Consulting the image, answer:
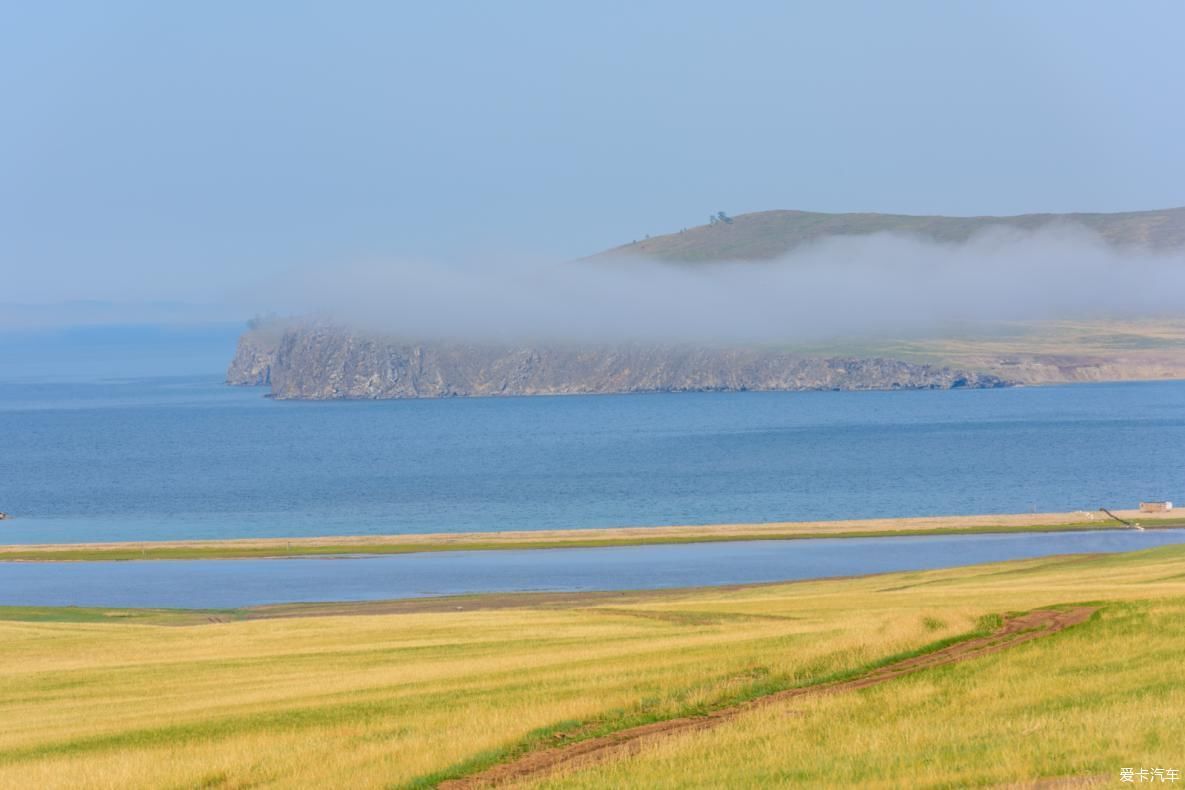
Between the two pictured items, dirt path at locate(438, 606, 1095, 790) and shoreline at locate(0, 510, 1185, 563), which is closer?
dirt path at locate(438, 606, 1095, 790)

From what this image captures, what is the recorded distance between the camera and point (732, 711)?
72.4ft

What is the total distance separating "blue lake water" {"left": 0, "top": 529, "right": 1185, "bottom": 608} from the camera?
74.3 metres

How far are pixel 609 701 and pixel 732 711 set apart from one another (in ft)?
6.89

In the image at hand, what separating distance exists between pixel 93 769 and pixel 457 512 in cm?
10014

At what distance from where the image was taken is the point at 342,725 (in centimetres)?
2316

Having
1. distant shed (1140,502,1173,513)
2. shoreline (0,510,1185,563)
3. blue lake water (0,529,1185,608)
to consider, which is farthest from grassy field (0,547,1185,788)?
distant shed (1140,502,1173,513)

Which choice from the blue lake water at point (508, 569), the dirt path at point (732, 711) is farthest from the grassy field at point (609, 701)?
the blue lake water at point (508, 569)

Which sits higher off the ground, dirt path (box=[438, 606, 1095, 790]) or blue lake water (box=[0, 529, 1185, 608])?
dirt path (box=[438, 606, 1095, 790])

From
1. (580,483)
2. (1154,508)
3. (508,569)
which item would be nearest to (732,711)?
(508,569)

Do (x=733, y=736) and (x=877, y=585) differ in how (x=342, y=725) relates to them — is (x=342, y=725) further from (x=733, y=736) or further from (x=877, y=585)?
(x=877, y=585)

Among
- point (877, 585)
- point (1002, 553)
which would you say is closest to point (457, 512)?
point (1002, 553)

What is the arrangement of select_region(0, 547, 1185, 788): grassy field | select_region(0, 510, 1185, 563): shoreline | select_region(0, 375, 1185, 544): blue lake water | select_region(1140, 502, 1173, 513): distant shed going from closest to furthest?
select_region(0, 547, 1185, 788): grassy field, select_region(0, 510, 1185, 563): shoreline, select_region(1140, 502, 1173, 513): distant shed, select_region(0, 375, 1185, 544): blue lake water

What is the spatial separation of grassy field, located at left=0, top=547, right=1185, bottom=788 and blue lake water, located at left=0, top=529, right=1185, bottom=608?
35037mm

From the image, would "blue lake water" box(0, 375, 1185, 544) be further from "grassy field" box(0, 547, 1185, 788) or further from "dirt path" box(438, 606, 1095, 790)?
"dirt path" box(438, 606, 1095, 790)
